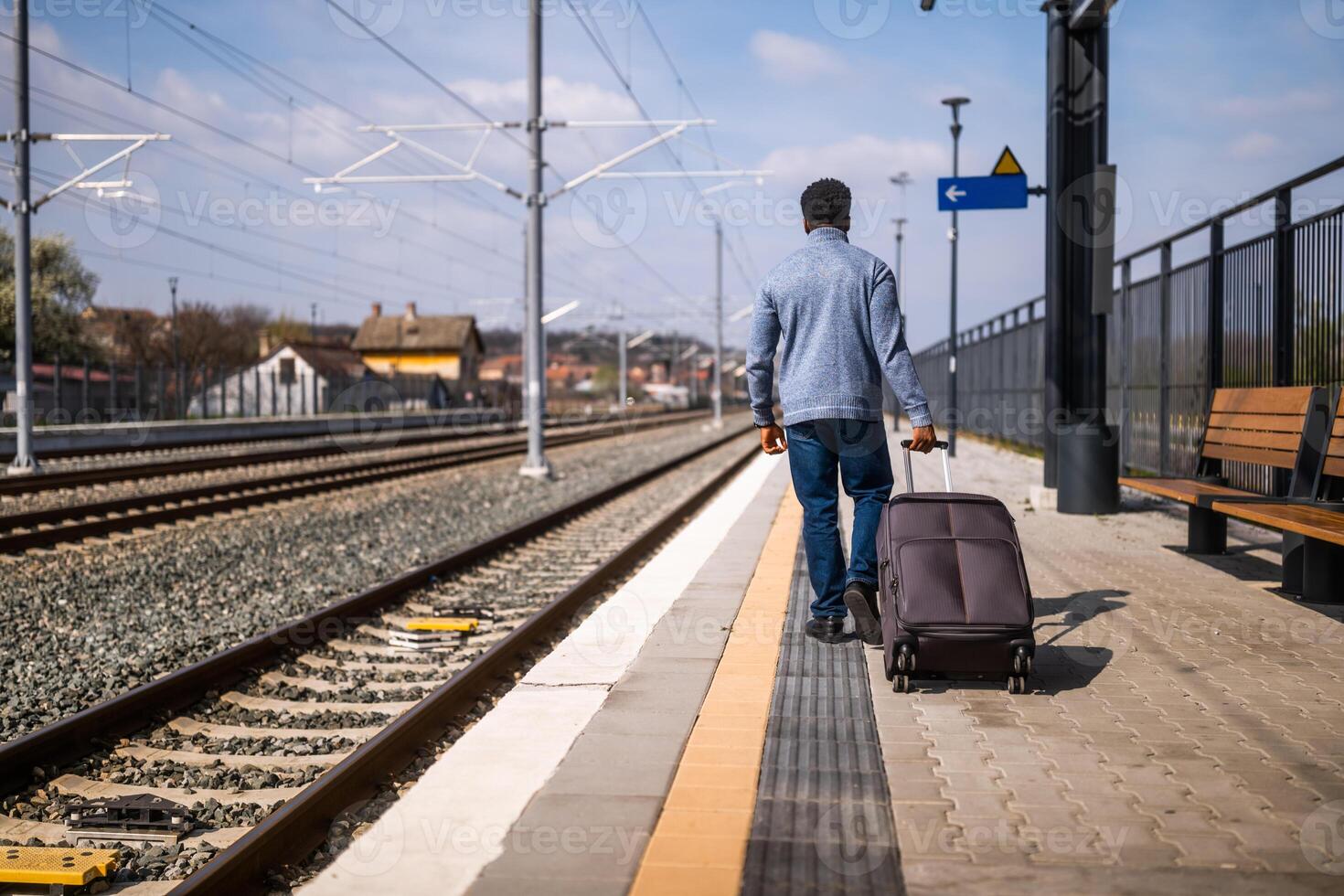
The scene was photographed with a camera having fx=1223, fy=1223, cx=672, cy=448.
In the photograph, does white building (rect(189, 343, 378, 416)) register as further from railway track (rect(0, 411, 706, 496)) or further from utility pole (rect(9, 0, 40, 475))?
utility pole (rect(9, 0, 40, 475))

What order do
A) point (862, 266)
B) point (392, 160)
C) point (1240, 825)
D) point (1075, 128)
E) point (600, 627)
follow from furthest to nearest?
point (392, 160) → point (1075, 128) → point (600, 627) → point (862, 266) → point (1240, 825)

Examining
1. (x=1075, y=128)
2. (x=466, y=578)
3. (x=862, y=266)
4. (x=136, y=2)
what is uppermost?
(x=136, y=2)

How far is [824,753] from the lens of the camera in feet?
12.6

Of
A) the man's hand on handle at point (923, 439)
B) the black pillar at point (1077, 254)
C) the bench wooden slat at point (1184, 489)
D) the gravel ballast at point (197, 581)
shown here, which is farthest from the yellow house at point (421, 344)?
the man's hand on handle at point (923, 439)

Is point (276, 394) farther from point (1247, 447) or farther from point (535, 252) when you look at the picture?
point (1247, 447)

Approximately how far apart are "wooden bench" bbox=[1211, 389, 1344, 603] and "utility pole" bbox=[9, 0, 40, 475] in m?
17.1

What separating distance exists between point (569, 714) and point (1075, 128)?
347 inches

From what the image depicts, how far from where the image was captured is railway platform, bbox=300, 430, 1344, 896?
2885 millimetres

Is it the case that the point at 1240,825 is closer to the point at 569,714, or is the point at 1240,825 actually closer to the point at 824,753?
the point at 824,753

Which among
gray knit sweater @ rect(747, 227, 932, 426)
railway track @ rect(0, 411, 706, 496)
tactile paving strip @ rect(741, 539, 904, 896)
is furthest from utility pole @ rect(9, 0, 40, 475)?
tactile paving strip @ rect(741, 539, 904, 896)

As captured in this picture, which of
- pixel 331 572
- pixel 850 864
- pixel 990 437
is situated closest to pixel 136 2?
pixel 331 572

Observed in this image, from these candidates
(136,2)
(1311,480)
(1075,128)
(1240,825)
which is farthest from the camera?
(136,2)

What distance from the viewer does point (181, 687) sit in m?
5.50

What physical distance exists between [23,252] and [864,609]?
1828cm
